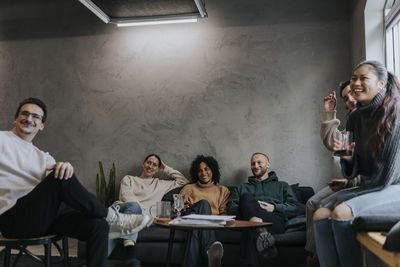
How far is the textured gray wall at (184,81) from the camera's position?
441cm

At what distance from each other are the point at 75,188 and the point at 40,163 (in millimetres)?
531

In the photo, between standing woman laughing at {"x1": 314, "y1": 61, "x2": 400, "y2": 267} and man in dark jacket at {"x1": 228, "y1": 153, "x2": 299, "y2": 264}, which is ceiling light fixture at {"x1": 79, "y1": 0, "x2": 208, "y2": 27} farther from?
standing woman laughing at {"x1": 314, "y1": 61, "x2": 400, "y2": 267}

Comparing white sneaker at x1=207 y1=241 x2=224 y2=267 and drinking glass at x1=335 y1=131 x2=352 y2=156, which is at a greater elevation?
drinking glass at x1=335 y1=131 x2=352 y2=156

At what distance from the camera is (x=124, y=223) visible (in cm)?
260

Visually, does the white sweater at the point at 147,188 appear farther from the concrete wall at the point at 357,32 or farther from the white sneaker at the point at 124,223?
the concrete wall at the point at 357,32

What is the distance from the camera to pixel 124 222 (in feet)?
8.55

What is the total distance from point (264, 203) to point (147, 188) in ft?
4.39

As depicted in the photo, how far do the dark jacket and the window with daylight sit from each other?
1.44 meters

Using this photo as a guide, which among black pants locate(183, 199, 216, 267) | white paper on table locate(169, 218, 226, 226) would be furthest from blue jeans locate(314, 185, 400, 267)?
black pants locate(183, 199, 216, 267)

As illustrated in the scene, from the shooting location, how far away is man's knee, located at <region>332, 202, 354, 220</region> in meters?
1.95

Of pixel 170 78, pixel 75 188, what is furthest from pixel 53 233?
pixel 170 78

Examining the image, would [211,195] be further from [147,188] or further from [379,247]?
[379,247]

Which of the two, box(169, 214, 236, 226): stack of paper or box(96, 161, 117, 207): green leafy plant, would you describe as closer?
box(169, 214, 236, 226): stack of paper

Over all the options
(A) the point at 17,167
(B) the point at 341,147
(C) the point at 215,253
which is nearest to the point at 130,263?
(C) the point at 215,253
